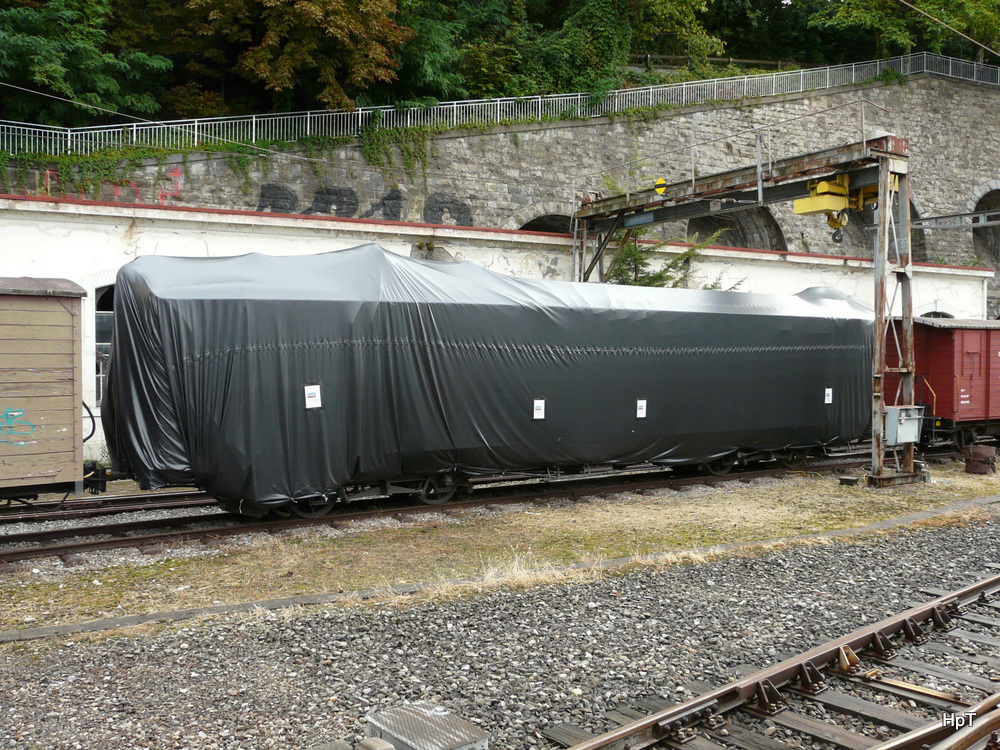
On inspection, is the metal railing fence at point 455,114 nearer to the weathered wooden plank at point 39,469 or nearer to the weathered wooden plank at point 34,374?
the weathered wooden plank at point 34,374

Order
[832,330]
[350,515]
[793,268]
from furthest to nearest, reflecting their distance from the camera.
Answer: [793,268], [832,330], [350,515]

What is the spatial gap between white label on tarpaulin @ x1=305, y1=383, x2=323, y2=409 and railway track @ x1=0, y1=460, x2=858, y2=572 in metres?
1.43

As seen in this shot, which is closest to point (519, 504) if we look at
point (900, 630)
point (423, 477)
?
point (423, 477)

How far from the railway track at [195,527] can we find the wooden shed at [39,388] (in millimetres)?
651

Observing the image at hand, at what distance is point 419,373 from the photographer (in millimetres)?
10352

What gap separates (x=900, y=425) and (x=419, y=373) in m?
8.27

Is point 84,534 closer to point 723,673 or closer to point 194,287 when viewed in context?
point 194,287

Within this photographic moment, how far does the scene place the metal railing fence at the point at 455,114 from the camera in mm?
21422

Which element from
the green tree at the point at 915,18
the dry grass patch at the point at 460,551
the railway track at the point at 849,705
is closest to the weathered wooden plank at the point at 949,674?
the railway track at the point at 849,705

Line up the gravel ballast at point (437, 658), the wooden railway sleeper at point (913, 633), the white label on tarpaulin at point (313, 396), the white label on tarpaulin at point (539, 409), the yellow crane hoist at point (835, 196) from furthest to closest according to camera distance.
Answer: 1. the yellow crane hoist at point (835, 196)
2. the white label on tarpaulin at point (539, 409)
3. the white label on tarpaulin at point (313, 396)
4. the wooden railway sleeper at point (913, 633)
5. the gravel ballast at point (437, 658)

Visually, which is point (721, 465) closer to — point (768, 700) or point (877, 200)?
point (877, 200)

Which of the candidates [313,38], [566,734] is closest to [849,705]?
[566,734]

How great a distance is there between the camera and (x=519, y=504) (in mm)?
11289

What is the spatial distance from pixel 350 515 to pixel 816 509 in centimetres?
636
